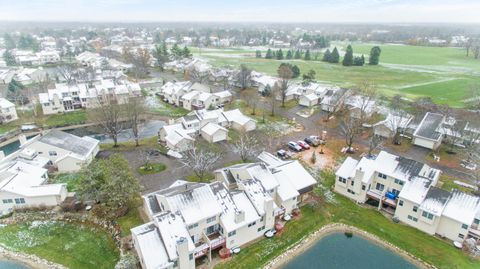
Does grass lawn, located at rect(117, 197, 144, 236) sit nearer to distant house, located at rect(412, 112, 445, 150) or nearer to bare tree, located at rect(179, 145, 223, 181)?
bare tree, located at rect(179, 145, 223, 181)

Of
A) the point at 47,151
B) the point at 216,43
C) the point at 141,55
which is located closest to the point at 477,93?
the point at 47,151

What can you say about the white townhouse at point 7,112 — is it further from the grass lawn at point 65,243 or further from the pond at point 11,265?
the pond at point 11,265

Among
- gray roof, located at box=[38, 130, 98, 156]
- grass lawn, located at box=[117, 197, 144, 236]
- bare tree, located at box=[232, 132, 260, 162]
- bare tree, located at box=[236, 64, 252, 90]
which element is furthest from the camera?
bare tree, located at box=[236, 64, 252, 90]

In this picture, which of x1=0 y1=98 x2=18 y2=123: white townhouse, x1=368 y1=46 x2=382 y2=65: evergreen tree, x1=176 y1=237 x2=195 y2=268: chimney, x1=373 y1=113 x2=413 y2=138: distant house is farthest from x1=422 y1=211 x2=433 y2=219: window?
x1=368 y1=46 x2=382 y2=65: evergreen tree

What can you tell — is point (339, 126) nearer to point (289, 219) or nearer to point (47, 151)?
point (289, 219)

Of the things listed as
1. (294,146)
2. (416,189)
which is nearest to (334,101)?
(294,146)

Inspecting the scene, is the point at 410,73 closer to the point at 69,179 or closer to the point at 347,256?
the point at 347,256
